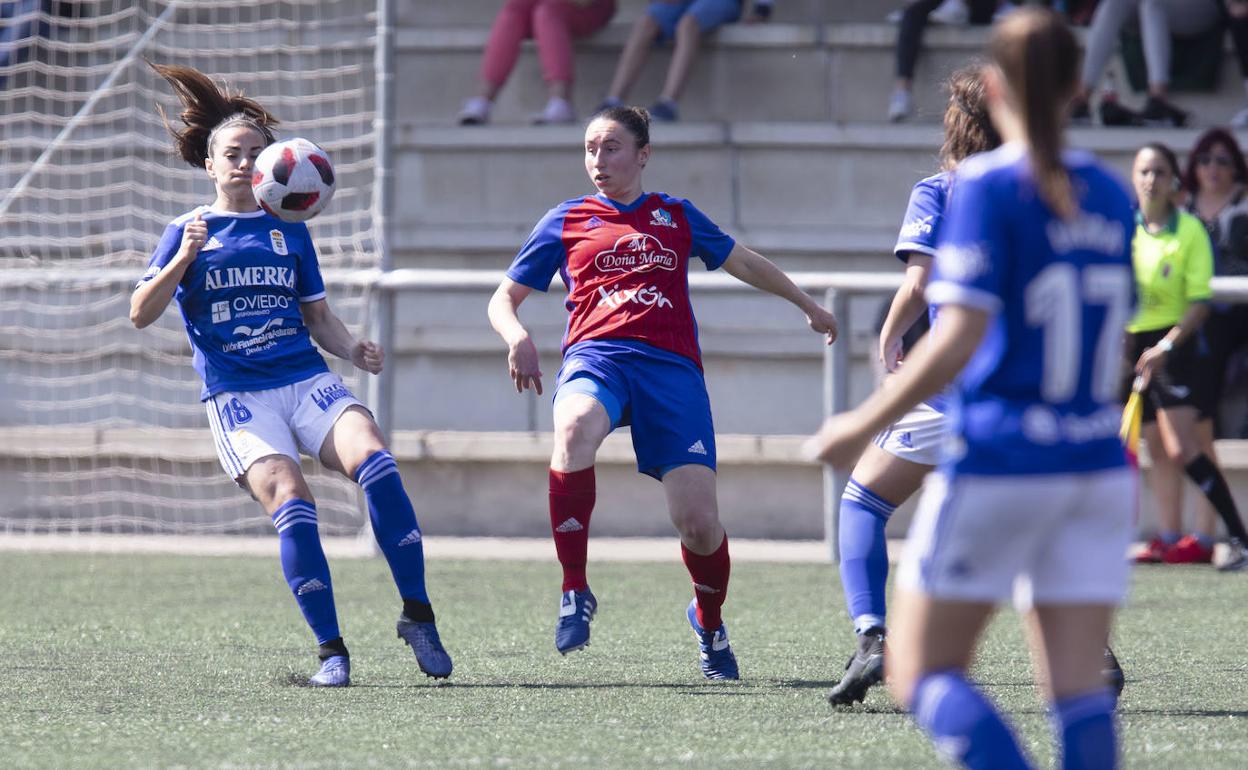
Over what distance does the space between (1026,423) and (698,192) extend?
30.6ft

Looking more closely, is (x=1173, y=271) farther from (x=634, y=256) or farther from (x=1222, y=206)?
(x=634, y=256)

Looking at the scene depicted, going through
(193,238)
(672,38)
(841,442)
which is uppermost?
(672,38)

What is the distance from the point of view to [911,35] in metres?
12.0

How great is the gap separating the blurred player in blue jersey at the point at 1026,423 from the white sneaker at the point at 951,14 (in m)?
9.67

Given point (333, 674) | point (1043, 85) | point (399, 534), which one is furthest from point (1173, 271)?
point (1043, 85)

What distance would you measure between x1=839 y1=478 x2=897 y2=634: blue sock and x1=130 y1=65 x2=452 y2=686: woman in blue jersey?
50.4 inches

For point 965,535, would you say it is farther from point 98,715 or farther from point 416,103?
point 416,103

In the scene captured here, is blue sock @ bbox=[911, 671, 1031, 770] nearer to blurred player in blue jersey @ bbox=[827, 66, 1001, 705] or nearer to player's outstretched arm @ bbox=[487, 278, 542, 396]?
blurred player in blue jersey @ bbox=[827, 66, 1001, 705]

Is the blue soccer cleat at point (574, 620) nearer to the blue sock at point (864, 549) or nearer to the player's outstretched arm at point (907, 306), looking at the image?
the blue sock at point (864, 549)

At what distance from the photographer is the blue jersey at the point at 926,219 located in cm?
468

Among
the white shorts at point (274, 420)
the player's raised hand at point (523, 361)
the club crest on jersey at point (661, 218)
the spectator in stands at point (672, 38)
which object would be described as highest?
the spectator in stands at point (672, 38)

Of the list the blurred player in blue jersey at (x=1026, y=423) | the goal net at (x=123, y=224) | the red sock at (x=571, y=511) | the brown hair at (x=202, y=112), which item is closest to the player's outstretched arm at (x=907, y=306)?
the red sock at (x=571, y=511)

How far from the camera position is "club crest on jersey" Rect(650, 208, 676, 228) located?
5.65 metres

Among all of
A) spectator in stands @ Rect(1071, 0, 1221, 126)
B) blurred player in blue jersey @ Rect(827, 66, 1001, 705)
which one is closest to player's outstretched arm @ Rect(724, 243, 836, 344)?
blurred player in blue jersey @ Rect(827, 66, 1001, 705)
